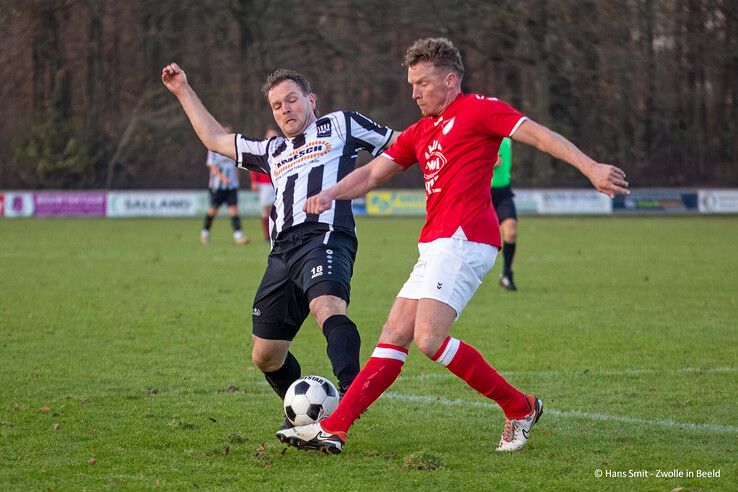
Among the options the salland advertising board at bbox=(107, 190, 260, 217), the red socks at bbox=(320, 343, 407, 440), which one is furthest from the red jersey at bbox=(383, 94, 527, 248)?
the salland advertising board at bbox=(107, 190, 260, 217)

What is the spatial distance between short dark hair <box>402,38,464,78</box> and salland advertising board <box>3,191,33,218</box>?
97.5ft

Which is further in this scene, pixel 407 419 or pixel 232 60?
pixel 232 60

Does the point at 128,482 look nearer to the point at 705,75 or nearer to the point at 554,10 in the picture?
the point at 554,10

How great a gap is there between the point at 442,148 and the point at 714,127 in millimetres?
38749

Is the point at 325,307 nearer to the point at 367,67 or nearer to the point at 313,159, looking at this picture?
the point at 313,159

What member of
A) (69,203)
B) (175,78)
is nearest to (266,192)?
(69,203)

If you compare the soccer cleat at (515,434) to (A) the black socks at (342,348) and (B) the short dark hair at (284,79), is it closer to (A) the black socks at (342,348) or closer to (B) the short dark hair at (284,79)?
(A) the black socks at (342,348)

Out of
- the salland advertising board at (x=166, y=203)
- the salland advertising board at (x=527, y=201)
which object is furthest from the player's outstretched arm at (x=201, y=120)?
the salland advertising board at (x=527, y=201)

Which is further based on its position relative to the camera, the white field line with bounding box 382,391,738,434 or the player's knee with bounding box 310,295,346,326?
the white field line with bounding box 382,391,738,434

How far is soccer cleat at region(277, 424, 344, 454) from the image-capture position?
5.19 meters

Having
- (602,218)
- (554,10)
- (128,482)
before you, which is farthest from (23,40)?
(128,482)

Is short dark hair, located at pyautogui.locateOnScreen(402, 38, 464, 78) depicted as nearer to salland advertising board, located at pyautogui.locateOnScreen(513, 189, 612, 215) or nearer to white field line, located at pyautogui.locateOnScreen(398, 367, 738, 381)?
white field line, located at pyautogui.locateOnScreen(398, 367, 738, 381)

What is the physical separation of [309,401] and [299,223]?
106cm

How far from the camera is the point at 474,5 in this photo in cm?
4047
